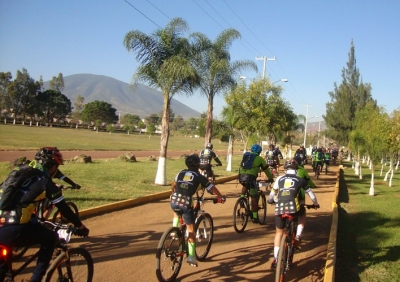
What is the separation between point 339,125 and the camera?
55594mm

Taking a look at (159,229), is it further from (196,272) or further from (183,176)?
(183,176)

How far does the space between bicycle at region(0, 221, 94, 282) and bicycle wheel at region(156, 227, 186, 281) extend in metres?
0.87

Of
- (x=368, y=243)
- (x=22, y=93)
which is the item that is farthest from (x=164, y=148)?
(x=22, y=93)

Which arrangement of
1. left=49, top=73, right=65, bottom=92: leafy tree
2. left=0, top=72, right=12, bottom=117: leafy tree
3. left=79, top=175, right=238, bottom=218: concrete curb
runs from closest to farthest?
left=79, top=175, right=238, bottom=218: concrete curb → left=0, top=72, right=12, bottom=117: leafy tree → left=49, top=73, right=65, bottom=92: leafy tree

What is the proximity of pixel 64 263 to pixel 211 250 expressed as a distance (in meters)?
3.34

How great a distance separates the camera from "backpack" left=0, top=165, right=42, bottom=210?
135 inches

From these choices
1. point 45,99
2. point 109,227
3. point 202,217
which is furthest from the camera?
point 45,99

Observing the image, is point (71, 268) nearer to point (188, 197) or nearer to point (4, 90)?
point (188, 197)

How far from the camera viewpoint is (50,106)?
80188 mm

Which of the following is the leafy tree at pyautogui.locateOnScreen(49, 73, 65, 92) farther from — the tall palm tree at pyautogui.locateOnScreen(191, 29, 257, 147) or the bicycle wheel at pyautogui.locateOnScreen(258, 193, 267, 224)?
the bicycle wheel at pyautogui.locateOnScreen(258, 193, 267, 224)

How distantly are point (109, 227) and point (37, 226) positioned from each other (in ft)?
14.8

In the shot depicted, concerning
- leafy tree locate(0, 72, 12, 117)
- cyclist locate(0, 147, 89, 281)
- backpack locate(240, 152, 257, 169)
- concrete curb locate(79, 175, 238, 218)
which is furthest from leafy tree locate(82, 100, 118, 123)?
cyclist locate(0, 147, 89, 281)

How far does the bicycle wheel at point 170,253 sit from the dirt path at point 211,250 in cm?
32

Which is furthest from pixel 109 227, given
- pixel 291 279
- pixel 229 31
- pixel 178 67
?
pixel 229 31
